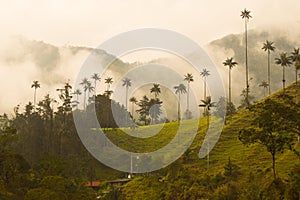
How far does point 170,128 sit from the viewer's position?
144 meters

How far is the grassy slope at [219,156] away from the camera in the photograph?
86000 millimetres

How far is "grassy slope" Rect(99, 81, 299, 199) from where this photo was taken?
86.0m

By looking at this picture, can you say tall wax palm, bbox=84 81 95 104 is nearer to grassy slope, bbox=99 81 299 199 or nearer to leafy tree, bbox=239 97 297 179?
grassy slope, bbox=99 81 299 199

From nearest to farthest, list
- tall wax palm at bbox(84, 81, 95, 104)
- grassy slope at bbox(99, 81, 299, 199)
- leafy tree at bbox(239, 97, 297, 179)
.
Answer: leafy tree at bbox(239, 97, 297, 179), grassy slope at bbox(99, 81, 299, 199), tall wax palm at bbox(84, 81, 95, 104)

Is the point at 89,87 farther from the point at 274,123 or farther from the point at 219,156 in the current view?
the point at 274,123

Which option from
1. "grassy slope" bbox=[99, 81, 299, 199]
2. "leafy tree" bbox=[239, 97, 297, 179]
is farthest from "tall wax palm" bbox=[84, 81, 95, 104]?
"leafy tree" bbox=[239, 97, 297, 179]

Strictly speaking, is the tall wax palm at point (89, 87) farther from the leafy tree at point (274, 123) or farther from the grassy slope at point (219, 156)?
the leafy tree at point (274, 123)

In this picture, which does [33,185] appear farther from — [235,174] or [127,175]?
[127,175]

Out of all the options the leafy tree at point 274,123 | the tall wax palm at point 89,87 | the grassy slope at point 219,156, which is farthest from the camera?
the tall wax palm at point 89,87

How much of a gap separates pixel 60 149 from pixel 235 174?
150 feet

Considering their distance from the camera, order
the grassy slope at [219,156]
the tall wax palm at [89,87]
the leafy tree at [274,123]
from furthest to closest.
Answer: the tall wax palm at [89,87], the grassy slope at [219,156], the leafy tree at [274,123]

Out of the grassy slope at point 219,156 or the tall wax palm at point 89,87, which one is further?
the tall wax palm at point 89,87

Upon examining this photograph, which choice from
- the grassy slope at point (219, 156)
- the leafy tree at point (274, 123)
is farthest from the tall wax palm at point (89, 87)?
the leafy tree at point (274, 123)

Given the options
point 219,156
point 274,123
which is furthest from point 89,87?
point 274,123
